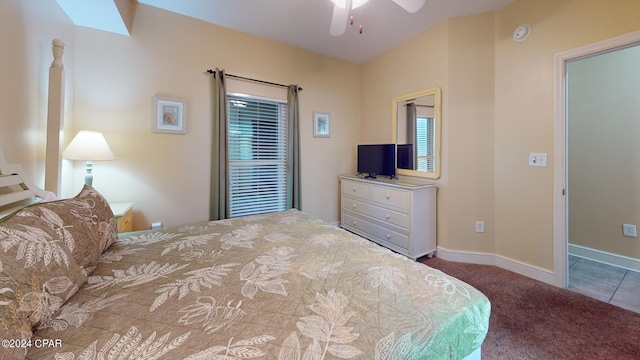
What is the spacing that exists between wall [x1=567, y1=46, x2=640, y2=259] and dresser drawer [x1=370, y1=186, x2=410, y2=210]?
6.72 feet

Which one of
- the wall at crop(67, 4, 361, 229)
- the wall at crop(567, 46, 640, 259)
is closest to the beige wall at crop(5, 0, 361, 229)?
the wall at crop(67, 4, 361, 229)

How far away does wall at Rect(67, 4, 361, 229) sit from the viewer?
A: 228 centimetres

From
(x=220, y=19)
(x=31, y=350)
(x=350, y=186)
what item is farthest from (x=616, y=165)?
(x=220, y=19)

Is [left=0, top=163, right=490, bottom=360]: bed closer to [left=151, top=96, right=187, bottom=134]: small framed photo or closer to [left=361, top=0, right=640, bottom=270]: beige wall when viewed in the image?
[left=151, top=96, right=187, bottom=134]: small framed photo

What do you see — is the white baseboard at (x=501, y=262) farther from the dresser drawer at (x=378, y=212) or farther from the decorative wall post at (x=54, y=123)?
the decorative wall post at (x=54, y=123)

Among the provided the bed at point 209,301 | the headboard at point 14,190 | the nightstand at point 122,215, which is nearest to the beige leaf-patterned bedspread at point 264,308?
the bed at point 209,301

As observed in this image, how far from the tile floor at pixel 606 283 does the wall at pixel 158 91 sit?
3.52m

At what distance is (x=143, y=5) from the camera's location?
241cm

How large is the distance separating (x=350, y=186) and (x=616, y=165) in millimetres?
2844

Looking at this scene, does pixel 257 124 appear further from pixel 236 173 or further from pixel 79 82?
pixel 79 82

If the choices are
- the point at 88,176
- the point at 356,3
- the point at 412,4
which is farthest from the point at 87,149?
the point at 412,4

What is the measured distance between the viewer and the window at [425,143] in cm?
288

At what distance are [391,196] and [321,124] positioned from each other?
4.88 feet

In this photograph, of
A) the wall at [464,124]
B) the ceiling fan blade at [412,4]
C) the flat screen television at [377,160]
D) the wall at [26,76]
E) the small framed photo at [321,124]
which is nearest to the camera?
the wall at [26,76]
